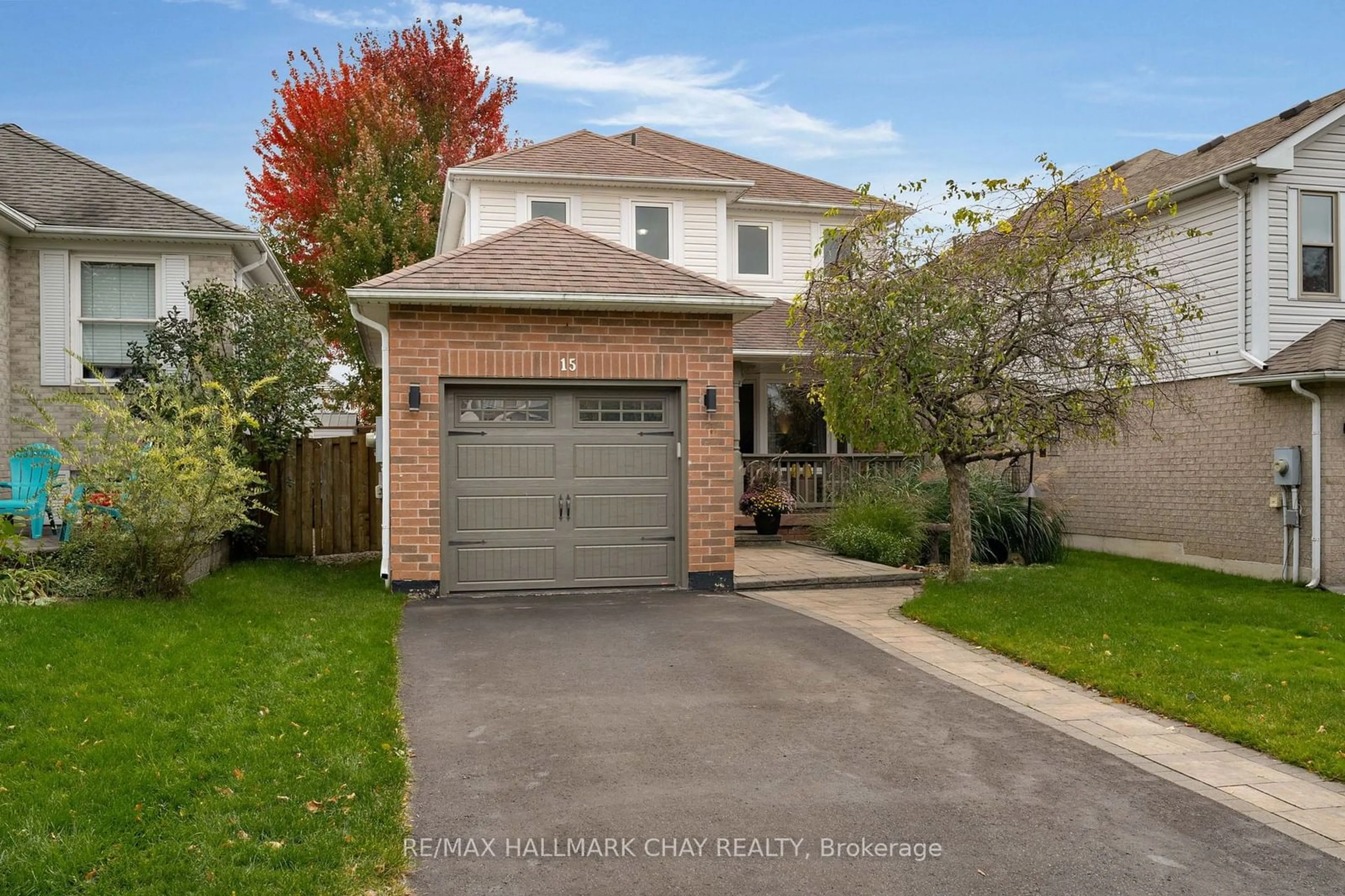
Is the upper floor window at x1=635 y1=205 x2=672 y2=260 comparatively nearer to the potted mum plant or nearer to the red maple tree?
the potted mum plant

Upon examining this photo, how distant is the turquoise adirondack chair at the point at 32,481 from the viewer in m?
10.6

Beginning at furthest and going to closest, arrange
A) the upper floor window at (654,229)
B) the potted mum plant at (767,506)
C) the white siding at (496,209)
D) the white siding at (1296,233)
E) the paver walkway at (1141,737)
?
the upper floor window at (654,229), the white siding at (496,209), the potted mum plant at (767,506), the white siding at (1296,233), the paver walkway at (1141,737)

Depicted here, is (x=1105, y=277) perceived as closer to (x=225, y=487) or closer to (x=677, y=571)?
(x=677, y=571)

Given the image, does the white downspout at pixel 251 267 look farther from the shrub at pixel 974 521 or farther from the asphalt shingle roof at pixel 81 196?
the shrub at pixel 974 521

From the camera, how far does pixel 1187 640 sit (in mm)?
8633

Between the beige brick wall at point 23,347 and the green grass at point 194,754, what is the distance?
671 cm

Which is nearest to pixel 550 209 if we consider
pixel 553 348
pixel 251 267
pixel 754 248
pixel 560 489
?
pixel 754 248

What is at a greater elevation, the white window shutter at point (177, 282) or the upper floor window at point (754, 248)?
the upper floor window at point (754, 248)

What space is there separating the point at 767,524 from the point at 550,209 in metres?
6.93

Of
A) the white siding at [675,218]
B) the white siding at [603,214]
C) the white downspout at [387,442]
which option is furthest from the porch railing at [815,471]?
the white downspout at [387,442]

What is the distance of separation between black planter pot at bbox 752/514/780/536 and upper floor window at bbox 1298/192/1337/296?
8363mm

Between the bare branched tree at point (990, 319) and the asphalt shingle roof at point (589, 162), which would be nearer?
the bare branched tree at point (990, 319)

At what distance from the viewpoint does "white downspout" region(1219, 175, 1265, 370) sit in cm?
1341

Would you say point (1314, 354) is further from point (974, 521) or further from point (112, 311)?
point (112, 311)
